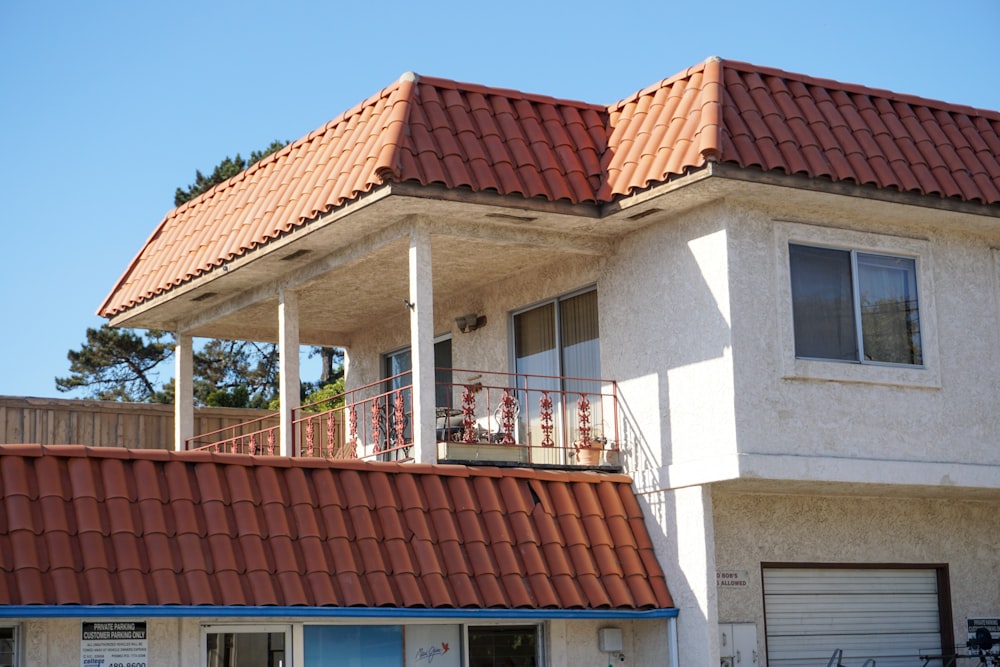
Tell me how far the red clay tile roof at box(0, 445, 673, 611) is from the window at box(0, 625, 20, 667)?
2.29 feet

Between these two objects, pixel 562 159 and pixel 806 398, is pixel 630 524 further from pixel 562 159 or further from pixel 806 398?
pixel 562 159

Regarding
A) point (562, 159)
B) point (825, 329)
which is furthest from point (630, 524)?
point (562, 159)

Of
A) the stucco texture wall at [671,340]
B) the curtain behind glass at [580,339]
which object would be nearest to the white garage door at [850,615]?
the stucco texture wall at [671,340]

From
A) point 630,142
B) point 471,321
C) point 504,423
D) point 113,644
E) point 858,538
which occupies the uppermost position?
point 630,142

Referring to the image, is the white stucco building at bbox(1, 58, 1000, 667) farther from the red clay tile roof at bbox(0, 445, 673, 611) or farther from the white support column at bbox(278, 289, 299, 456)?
the red clay tile roof at bbox(0, 445, 673, 611)

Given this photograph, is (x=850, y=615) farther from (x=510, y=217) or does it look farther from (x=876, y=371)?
(x=510, y=217)

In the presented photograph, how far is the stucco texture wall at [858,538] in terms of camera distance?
15.2 meters

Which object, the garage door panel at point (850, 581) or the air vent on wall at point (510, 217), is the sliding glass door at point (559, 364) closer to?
the air vent on wall at point (510, 217)

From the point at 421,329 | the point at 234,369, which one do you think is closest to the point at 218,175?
the point at 234,369

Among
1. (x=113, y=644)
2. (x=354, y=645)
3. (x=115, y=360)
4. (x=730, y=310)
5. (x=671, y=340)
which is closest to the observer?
(x=113, y=644)

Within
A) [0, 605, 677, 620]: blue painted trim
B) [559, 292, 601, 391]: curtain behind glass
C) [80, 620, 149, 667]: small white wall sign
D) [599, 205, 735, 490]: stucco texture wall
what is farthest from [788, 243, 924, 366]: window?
[80, 620, 149, 667]: small white wall sign

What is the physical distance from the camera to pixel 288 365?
A: 1706 cm

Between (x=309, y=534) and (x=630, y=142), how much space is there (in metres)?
5.15

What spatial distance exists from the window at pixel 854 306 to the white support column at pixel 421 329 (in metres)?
3.59
